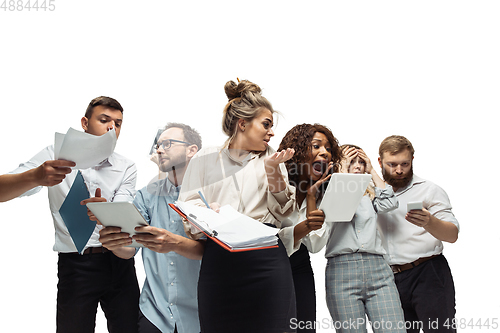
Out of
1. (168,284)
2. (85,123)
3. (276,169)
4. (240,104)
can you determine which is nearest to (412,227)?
(276,169)

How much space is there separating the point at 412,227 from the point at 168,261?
1.89 meters

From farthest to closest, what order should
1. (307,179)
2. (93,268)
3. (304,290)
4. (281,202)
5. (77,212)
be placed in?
(307,179) < (304,290) < (93,268) < (77,212) < (281,202)

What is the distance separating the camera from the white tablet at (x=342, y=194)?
8.52 feet

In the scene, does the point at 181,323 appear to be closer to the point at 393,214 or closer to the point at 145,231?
the point at 145,231

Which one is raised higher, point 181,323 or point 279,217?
point 279,217

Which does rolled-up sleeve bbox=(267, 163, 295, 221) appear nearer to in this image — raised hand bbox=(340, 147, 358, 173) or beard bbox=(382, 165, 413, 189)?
raised hand bbox=(340, 147, 358, 173)

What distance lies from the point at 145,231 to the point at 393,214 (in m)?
2.09

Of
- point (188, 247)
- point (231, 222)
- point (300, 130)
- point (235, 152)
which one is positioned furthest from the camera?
point (300, 130)

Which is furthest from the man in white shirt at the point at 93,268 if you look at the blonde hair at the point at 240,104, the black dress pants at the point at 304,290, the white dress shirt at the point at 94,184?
the black dress pants at the point at 304,290

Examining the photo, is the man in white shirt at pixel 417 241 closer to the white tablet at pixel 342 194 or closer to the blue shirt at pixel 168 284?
the white tablet at pixel 342 194

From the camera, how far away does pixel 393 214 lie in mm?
3402

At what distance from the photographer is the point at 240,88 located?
2504 mm

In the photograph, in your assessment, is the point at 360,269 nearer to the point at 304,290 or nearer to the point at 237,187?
the point at 304,290

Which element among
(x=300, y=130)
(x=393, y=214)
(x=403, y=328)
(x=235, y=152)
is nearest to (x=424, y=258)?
(x=393, y=214)
